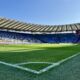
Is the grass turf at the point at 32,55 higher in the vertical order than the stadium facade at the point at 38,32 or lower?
higher

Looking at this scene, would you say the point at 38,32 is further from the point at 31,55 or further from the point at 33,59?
the point at 33,59

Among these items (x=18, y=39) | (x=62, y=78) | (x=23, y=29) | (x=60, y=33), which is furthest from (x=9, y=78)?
(x=60, y=33)

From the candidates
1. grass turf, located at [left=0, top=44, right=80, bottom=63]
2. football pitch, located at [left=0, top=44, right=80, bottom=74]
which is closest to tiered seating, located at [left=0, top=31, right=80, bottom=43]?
grass turf, located at [left=0, top=44, right=80, bottom=63]

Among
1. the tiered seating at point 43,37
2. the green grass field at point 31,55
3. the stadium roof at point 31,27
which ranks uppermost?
the green grass field at point 31,55

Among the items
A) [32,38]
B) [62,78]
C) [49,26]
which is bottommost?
[32,38]

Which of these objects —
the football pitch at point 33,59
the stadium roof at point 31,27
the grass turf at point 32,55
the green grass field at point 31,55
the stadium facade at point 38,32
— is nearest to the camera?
the football pitch at point 33,59

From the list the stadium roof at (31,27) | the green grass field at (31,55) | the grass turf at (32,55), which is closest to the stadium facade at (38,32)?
the stadium roof at (31,27)

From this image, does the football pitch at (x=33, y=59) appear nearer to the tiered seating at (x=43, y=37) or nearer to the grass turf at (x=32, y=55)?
the grass turf at (x=32, y=55)

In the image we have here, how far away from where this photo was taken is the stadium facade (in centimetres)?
6506

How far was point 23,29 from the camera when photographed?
238 feet

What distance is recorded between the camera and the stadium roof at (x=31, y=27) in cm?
6214

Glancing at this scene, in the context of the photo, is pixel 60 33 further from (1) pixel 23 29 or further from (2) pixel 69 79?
(2) pixel 69 79

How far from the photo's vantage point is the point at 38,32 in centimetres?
8038

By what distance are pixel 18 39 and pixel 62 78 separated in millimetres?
61843
